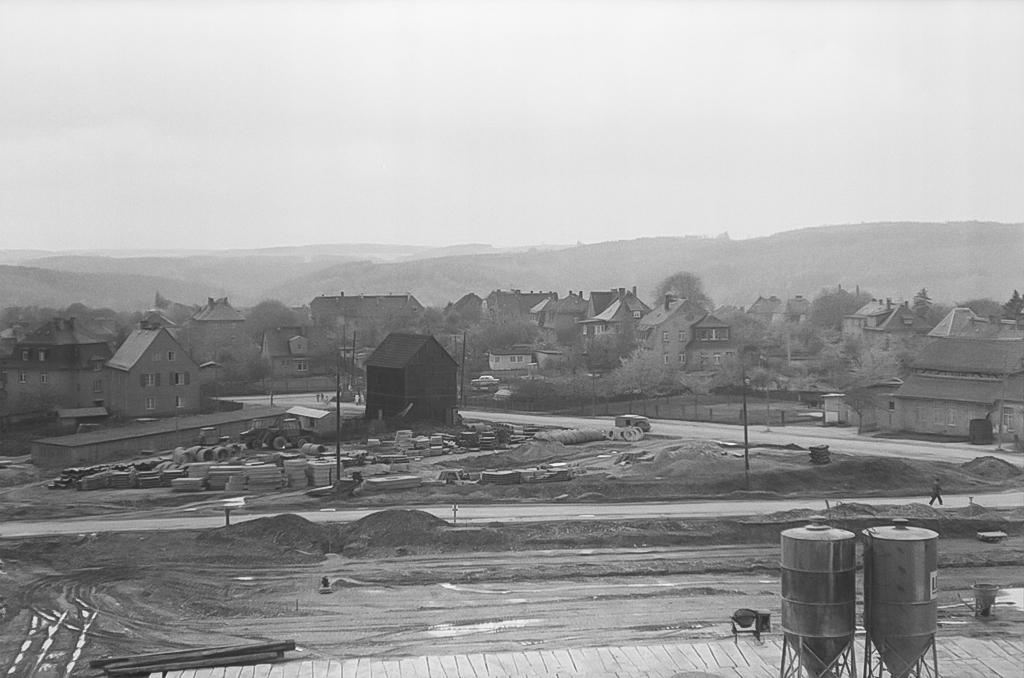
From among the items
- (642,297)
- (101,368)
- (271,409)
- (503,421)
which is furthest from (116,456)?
(642,297)

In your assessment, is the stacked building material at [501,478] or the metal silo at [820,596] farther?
the stacked building material at [501,478]

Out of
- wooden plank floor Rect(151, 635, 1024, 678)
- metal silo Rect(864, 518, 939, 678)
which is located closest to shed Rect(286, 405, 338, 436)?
wooden plank floor Rect(151, 635, 1024, 678)

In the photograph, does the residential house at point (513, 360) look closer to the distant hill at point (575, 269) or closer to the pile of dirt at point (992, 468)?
the distant hill at point (575, 269)

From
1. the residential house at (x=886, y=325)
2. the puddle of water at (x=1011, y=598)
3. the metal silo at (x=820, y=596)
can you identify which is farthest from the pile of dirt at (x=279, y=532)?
the residential house at (x=886, y=325)

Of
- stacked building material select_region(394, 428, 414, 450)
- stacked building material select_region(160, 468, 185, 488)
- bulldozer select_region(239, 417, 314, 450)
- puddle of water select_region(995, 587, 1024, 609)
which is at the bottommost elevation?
puddle of water select_region(995, 587, 1024, 609)

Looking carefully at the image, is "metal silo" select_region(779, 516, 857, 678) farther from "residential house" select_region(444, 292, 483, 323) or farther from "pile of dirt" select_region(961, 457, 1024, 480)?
"residential house" select_region(444, 292, 483, 323)

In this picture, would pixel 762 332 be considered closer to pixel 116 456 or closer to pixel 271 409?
pixel 271 409

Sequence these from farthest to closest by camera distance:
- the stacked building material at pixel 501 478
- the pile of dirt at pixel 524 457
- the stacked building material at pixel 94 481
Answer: the pile of dirt at pixel 524 457
the stacked building material at pixel 501 478
the stacked building material at pixel 94 481
